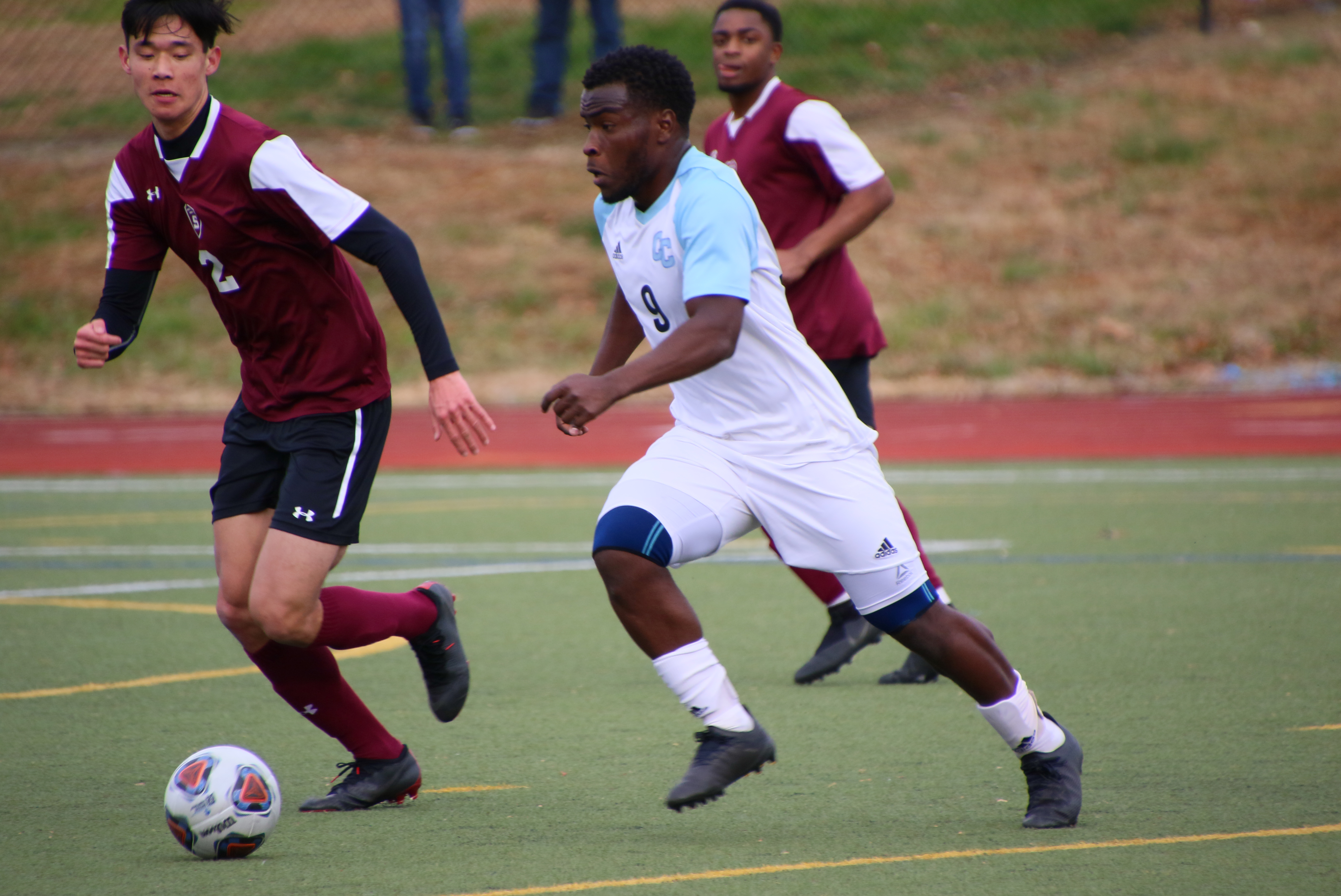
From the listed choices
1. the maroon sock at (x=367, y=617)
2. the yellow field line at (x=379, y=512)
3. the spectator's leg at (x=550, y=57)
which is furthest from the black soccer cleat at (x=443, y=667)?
the spectator's leg at (x=550, y=57)

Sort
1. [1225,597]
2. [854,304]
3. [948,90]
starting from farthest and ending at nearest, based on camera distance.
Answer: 1. [948,90]
2. [1225,597]
3. [854,304]

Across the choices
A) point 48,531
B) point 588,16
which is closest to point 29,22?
point 588,16

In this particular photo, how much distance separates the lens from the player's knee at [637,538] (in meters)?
3.72

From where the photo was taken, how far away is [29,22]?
24.1 metres

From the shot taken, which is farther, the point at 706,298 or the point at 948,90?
the point at 948,90

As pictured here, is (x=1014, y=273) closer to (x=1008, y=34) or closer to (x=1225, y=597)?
(x=1008, y=34)

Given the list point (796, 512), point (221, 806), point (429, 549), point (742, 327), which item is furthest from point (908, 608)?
point (429, 549)

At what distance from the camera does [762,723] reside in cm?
505

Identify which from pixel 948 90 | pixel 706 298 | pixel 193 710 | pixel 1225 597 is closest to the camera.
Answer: pixel 706 298

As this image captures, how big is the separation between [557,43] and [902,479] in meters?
10.4

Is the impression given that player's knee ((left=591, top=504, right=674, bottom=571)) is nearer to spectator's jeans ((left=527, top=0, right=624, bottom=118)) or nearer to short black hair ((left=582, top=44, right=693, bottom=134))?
short black hair ((left=582, top=44, right=693, bottom=134))

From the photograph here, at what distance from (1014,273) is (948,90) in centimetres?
508

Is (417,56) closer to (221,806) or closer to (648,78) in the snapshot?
(648,78)

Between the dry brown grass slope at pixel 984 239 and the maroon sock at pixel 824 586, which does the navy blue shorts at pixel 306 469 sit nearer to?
the maroon sock at pixel 824 586
